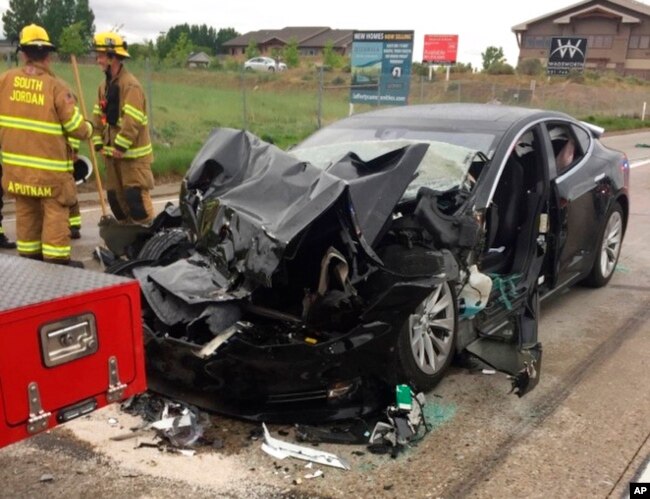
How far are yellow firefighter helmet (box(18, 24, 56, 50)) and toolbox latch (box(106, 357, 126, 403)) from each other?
3.72 metres

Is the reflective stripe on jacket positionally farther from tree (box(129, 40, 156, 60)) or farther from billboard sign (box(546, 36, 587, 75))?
billboard sign (box(546, 36, 587, 75))

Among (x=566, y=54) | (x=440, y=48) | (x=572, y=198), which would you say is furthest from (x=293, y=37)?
(x=572, y=198)

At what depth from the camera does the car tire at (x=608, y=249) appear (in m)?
5.58

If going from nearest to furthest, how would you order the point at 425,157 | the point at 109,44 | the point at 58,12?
the point at 425,157, the point at 109,44, the point at 58,12

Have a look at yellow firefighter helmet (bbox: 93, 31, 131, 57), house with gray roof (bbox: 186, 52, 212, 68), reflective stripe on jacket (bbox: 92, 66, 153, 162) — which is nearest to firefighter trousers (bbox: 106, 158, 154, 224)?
reflective stripe on jacket (bbox: 92, 66, 153, 162)

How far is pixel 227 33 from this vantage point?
393 ft

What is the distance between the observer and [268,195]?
347 centimetres

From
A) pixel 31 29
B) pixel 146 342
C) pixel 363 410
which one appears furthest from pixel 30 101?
pixel 363 410

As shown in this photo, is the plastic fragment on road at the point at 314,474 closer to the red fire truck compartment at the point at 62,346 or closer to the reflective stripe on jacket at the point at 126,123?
the red fire truck compartment at the point at 62,346

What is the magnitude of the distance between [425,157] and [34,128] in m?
2.96

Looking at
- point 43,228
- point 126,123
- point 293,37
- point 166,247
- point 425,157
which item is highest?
point 293,37

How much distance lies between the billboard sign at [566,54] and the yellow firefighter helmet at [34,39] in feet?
158

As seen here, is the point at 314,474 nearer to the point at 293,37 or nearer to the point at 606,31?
the point at 606,31

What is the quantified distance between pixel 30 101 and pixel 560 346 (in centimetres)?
416
